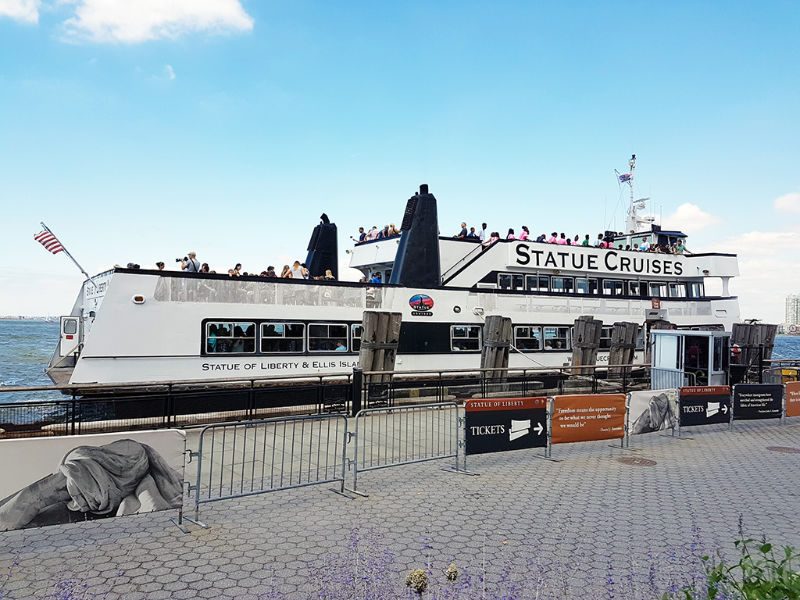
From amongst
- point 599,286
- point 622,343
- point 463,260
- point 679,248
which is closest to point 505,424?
point 463,260

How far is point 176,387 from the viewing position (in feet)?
50.1

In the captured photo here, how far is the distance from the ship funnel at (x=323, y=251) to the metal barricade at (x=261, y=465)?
11910 mm

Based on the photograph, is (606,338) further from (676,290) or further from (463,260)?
(463,260)

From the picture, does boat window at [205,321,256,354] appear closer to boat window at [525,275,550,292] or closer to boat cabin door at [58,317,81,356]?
boat cabin door at [58,317,81,356]

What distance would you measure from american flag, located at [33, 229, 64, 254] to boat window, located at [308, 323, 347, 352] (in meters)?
8.47

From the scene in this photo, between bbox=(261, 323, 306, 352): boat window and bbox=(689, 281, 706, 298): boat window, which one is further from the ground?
bbox=(689, 281, 706, 298): boat window

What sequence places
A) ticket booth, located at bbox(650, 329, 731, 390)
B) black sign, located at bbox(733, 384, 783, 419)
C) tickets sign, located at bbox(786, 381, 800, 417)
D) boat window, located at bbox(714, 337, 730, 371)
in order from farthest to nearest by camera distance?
1. boat window, located at bbox(714, 337, 730, 371)
2. ticket booth, located at bbox(650, 329, 731, 390)
3. tickets sign, located at bbox(786, 381, 800, 417)
4. black sign, located at bbox(733, 384, 783, 419)

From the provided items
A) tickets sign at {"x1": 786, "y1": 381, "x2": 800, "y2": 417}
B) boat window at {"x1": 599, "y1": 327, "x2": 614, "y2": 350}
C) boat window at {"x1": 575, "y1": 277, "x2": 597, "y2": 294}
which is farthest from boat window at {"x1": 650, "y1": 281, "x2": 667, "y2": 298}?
tickets sign at {"x1": 786, "y1": 381, "x2": 800, "y2": 417}

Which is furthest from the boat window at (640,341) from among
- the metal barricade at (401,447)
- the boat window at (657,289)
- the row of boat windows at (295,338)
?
the metal barricade at (401,447)

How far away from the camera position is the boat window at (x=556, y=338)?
22078 millimetres

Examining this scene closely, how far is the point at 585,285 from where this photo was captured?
79.8ft

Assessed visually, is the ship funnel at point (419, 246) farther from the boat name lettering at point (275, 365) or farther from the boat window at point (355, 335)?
the boat name lettering at point (275, 365)

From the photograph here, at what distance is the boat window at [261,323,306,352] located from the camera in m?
16.8

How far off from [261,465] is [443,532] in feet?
13.2
